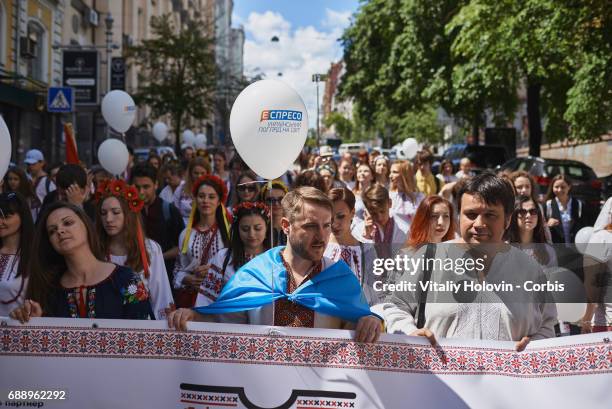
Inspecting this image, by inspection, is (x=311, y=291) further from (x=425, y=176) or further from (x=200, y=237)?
(x=425, y=176)

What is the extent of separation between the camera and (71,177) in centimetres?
760

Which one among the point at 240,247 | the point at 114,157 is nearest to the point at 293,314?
the point at 240,247

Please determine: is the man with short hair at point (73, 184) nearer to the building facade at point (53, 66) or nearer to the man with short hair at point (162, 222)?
the man with short hair at point (162, 222)

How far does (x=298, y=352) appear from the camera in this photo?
4.05 metres

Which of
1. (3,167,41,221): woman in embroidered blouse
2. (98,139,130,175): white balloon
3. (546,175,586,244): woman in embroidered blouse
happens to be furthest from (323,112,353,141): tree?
(3,167,41,221): woman in embroidered blouse

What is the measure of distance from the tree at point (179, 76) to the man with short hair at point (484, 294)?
30715 mm

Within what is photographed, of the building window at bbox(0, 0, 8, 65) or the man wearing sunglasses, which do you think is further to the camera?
the building window at bbox(0, 0, 8, 65)

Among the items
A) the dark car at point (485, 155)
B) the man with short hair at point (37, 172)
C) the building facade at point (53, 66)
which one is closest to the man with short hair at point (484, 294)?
the man with short hair at point (37, 172)

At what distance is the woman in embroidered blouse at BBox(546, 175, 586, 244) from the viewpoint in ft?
29.4

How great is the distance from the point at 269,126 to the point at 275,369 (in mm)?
1636

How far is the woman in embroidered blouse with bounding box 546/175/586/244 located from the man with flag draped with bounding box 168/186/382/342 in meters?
5.46

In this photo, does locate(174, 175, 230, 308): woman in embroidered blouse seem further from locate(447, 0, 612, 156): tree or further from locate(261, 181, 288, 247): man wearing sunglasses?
locate(447, 0, 612, 156): tree

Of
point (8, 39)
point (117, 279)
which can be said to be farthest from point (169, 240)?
point (8, 39)

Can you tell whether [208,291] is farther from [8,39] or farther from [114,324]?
[8,39]
